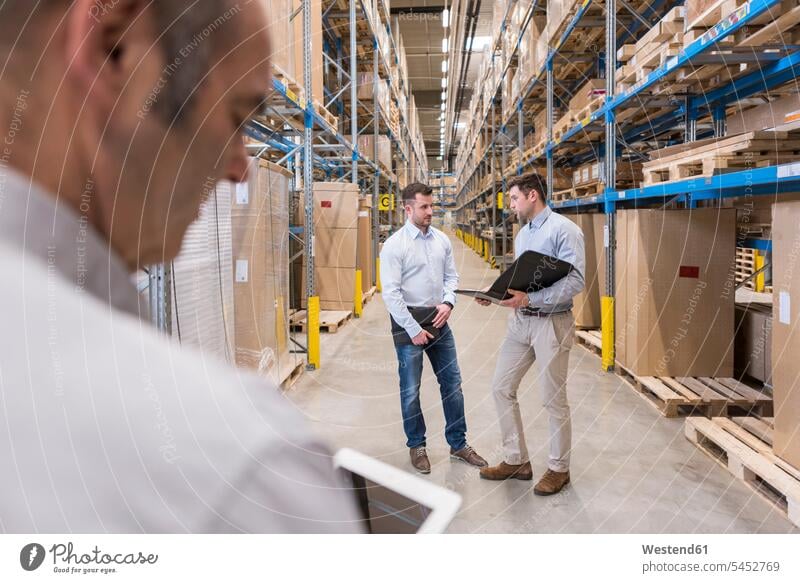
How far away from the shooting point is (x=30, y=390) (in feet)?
1.96

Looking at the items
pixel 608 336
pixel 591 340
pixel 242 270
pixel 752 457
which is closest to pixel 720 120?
pixel 608 336

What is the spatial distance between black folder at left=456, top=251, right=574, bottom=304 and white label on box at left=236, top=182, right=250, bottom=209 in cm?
141

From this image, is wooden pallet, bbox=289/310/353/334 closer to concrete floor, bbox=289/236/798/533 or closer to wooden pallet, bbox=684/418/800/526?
concrete floor, bbox=289/236/798/533

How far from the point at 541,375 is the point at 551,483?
23.1 inches

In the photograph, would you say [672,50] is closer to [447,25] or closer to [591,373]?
[591,373]

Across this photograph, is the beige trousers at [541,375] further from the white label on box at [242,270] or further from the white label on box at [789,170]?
the white label on box at [242,270]

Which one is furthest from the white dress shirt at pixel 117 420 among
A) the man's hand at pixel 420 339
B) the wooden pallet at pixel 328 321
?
the wooden pallet at pixel 328 321

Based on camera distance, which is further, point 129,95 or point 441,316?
point 441,316

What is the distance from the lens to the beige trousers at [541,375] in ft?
10.2

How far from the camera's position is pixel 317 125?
7.20 m

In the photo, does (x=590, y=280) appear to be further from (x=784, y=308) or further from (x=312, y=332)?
(x=784, y=308)

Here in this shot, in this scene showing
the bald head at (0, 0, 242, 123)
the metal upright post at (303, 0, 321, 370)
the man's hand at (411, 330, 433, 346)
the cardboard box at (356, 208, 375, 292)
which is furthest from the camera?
the cardboard box at (356, 208, 375, 292)

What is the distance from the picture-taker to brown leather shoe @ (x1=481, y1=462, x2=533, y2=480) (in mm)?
3270

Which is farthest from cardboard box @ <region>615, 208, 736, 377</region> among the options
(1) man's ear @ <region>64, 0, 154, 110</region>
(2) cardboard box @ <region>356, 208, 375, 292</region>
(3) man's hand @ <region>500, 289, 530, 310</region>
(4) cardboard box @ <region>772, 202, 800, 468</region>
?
(2) cardboard box @ <region>356, 208, 375, 292</region>
